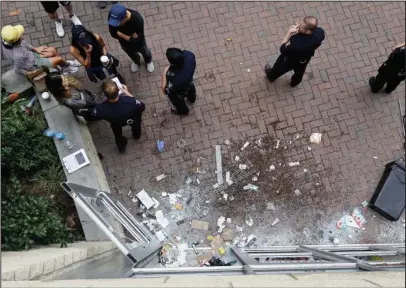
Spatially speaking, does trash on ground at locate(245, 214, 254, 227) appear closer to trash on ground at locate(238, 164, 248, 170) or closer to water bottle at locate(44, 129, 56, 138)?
trash on ground at locate(238, 164, 248, 170)

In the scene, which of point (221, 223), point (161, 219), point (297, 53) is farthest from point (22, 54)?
point (297, 53)

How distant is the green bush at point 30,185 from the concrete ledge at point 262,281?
5.75 ft

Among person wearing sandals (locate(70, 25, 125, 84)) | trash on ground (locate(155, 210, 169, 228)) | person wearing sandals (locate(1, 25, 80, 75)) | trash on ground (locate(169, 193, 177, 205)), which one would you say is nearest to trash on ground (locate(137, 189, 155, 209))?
trash on ground (locate(155, 210, 169, 228))

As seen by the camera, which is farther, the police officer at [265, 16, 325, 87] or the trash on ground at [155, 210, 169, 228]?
the trash on ground at [155, 210, 169, 228]

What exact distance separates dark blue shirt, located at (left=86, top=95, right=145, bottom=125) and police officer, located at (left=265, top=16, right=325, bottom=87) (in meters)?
2.31

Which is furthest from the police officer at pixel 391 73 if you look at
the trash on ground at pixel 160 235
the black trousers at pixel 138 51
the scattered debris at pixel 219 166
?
the trash on ground at pixel 160 235

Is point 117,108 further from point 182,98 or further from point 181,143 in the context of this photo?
point 181,143

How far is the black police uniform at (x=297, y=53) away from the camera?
6023 mm

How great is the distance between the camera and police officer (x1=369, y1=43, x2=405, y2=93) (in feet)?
20.4

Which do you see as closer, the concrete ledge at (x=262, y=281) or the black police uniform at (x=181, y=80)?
the concrete ledge at (x=262, y=281)

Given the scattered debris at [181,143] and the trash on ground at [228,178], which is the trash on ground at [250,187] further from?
the scattered debris at [181,143]

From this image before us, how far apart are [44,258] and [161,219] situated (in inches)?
95.5

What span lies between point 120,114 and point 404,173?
14.1ft

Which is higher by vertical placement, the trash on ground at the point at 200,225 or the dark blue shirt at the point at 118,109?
the dark blue shirt at the point at 118,109
